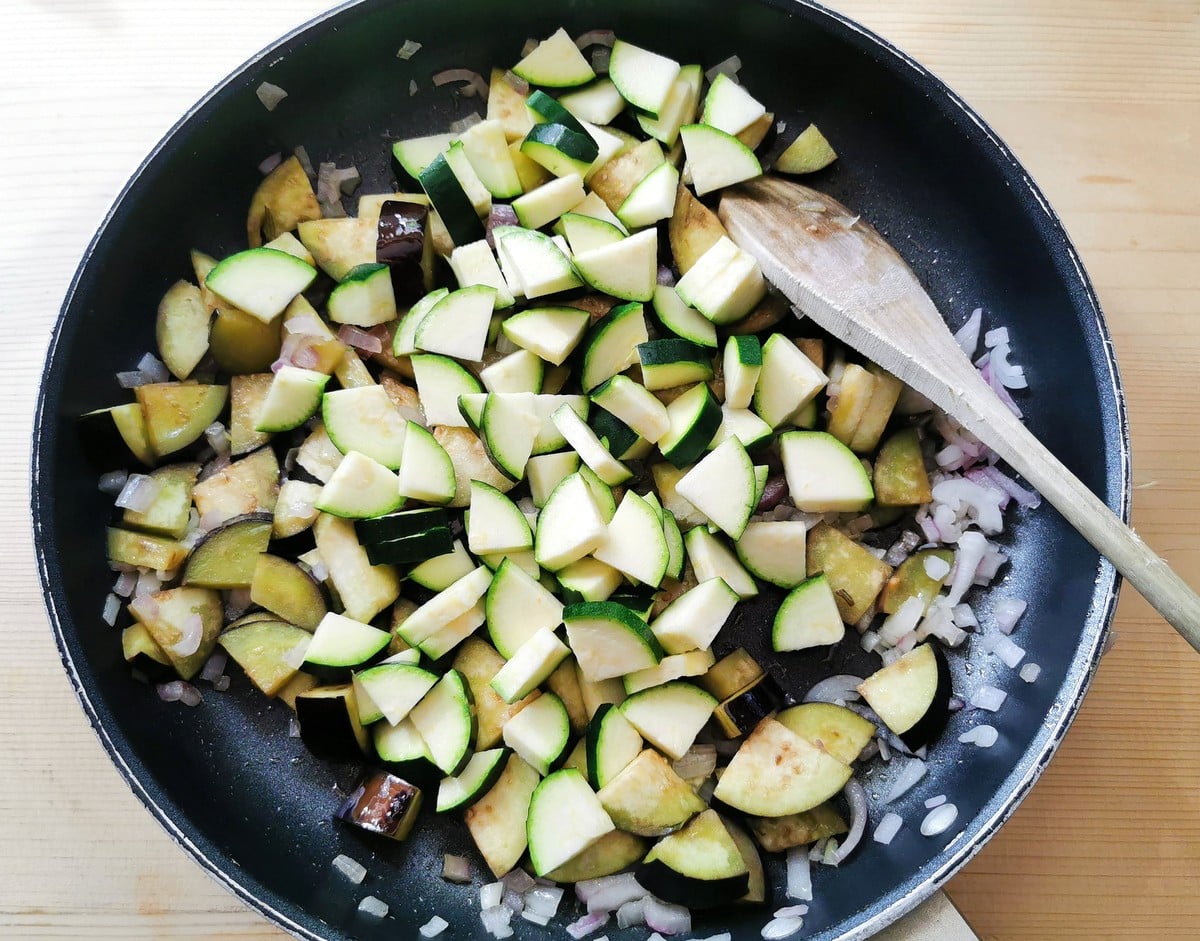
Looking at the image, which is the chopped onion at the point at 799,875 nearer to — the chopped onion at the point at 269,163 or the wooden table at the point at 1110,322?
the wooden table at the point at 1110,322

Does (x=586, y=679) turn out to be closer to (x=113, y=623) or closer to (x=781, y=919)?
(x=781, y=919)

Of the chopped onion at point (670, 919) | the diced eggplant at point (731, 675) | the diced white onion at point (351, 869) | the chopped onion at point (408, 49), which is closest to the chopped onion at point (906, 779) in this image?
the diced eggplant at point (731, 675)

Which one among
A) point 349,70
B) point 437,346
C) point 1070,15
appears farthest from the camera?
point 1070,15

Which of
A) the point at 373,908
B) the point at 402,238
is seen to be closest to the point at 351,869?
the point at 373,908

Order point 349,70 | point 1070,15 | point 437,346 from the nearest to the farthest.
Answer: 1. point 437,346
2. point 349,70
3. point 1070,15

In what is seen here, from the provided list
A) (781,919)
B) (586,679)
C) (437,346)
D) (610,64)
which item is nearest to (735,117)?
(610,64)

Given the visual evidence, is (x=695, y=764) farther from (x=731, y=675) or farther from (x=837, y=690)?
(x=837, y=690)
